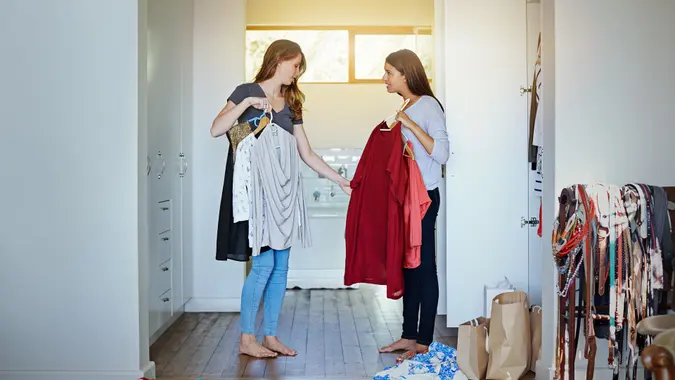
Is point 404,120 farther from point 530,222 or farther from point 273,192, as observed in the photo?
point 530,222

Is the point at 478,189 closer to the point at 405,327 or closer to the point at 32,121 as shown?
the point at 405,327

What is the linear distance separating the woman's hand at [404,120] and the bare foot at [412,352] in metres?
0.96

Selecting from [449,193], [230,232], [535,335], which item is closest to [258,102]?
[230,232]

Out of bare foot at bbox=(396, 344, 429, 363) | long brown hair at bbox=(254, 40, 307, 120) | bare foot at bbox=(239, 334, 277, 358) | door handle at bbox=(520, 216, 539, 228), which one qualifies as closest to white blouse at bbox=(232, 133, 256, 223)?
long brown hair at bbox=(254, 40, 307, 120)


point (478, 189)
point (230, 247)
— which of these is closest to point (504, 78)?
point (478, 189)

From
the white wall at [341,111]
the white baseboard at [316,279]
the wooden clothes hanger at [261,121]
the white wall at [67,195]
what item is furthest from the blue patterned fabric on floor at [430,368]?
the white wall at [341,111]

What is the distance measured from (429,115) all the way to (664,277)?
129 cm

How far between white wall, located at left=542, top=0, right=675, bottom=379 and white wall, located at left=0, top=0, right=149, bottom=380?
5.06 ft

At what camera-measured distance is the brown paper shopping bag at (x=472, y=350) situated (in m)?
2.95

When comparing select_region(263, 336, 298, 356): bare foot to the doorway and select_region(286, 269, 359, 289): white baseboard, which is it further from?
select_region(286, 269, 359, 289): white baseboard

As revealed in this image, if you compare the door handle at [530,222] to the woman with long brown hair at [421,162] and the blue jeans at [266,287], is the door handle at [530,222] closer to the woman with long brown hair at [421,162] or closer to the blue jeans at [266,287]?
the woman with long brown hair at [421,162]

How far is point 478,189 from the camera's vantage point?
369cm

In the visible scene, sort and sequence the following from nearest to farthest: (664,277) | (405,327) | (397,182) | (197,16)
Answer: (664,277) → (397,182) → (405,327) → (197,16)

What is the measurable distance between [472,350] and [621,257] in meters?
0.81
